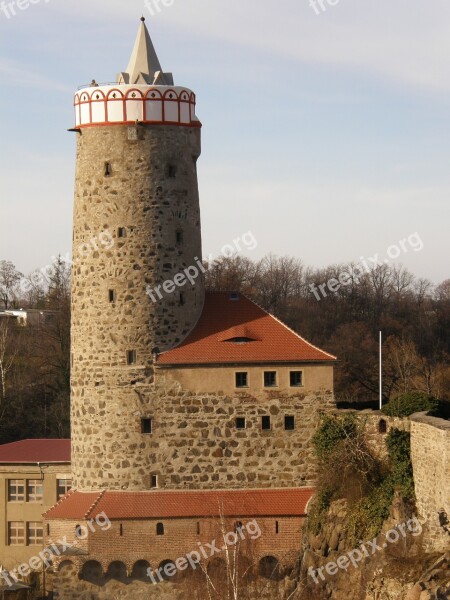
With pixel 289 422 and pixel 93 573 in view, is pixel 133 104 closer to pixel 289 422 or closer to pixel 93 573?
pixel 289 422

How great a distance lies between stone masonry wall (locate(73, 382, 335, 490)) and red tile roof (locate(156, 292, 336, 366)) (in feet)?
3.66

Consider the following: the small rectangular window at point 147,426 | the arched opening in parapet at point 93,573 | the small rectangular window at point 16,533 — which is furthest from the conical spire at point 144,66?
the small rectangular window at point 16,533

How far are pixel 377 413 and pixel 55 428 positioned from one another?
29303 mm

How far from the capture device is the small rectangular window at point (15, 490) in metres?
53.2

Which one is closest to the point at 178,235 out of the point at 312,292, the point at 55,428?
the point at 55,428

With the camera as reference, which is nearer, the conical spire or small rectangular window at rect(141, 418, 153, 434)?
small rectangular window at rect(141, 418, 153, 434)

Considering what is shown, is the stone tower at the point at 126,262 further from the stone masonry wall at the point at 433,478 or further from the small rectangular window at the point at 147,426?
the stone masonry wall at the point at 433,478

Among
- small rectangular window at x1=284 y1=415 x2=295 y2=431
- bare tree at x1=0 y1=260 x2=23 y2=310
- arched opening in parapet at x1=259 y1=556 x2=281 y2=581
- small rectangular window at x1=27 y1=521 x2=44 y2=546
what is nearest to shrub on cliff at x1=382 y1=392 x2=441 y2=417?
small rectangular window at x1=284 y1=415 x2=295 y2=431

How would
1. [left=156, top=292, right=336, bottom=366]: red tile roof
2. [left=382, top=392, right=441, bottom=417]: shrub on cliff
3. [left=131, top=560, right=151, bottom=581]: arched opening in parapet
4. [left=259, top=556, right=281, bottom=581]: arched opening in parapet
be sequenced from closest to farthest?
[left=382, top=392, right=441, bottom=417]: shrub on cliff < [left=259, top=556, right=281, bottom=581]: arched opening in parapet < [left=131, top=560, right=151, bottom=581]: arched opening in parapet < [left=156, top=292, right=336, bottom=366]: red tile roof

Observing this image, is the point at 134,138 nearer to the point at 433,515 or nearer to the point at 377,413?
the point at 377,413

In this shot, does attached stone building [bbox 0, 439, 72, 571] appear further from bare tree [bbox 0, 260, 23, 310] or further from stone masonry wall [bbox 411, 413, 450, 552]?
bare tree [bbox 0, 260, 23, 310]

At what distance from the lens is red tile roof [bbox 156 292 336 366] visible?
45.7 m

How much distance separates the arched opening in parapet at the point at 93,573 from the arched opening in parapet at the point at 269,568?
4771 mm

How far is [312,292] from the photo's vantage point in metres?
90.5
